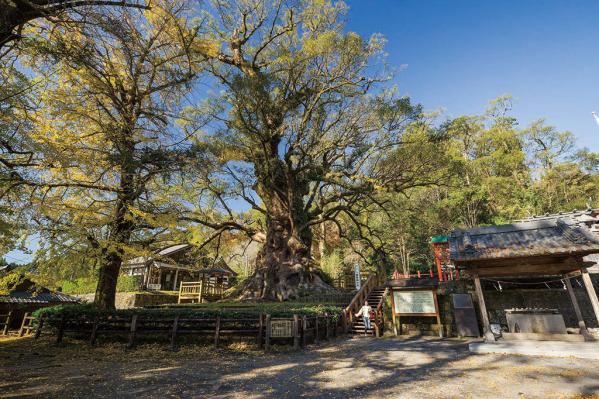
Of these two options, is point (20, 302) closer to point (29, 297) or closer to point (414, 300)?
point (29, 297)

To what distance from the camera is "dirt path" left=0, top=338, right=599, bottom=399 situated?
17.2 feet

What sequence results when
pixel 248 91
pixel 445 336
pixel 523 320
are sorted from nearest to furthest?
1. pixel 523 320
2. pixel 445 336
3. pixel 248 91

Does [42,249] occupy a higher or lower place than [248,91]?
lower

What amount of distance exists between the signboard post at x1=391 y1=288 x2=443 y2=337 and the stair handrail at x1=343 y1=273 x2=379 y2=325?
2228mm

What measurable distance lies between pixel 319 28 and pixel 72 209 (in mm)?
15428

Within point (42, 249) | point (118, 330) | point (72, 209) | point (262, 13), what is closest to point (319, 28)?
point (262, 13)

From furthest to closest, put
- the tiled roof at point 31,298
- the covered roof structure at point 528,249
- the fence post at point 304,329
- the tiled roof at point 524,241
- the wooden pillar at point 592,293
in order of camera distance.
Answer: the tiled roof at point 31,298, the fence post at point 304,329, the covered roof structure at point 528,249, the tiled roof at point 524,241, the wooden pillar at point 592,293

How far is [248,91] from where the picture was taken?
14336 millimetres

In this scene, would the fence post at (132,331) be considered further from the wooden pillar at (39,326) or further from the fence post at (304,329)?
the fence post at (304,329)

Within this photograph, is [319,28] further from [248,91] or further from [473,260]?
[473,260]

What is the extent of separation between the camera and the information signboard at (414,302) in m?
11.8

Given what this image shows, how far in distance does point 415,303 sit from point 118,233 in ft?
40.3

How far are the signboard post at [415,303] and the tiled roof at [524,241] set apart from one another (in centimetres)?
274

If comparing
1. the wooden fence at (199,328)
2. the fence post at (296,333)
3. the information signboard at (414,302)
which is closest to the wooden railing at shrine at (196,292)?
the wooden fence at (199,328)
